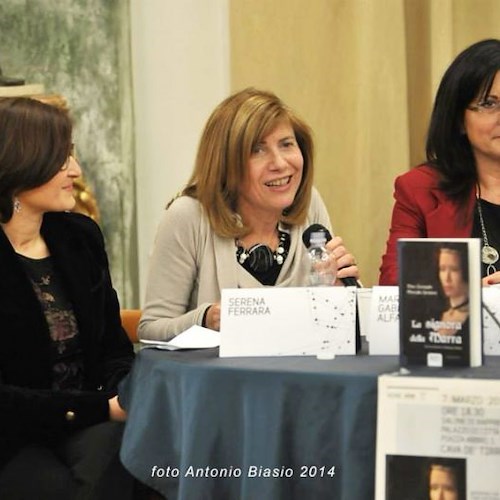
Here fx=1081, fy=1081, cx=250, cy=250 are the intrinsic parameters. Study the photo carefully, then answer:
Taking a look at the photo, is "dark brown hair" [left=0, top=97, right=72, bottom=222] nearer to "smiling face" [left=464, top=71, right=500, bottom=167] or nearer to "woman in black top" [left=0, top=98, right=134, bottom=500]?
"woman in black top" [left=0, top=98, right=134, bottom=500]

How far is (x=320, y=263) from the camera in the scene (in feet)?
8.14

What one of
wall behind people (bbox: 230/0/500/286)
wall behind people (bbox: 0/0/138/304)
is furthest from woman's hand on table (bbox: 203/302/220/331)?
wall behind people (bbox: 0/0/138/304)

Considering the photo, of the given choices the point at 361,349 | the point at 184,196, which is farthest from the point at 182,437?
the point at 184,196

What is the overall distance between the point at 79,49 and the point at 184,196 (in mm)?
1473

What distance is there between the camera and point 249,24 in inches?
163

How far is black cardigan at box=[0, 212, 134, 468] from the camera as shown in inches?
98.8

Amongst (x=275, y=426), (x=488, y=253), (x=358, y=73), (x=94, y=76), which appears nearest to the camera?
(x=275, y=426)

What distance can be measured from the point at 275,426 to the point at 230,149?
1051 mm

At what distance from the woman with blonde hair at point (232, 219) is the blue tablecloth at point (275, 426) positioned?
2.21 ft

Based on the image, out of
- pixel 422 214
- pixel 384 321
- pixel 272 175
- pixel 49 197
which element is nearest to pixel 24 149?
pixel 49 197

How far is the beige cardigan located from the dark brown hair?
1.18 feet

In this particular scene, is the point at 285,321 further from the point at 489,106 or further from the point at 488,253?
the point at 489,106

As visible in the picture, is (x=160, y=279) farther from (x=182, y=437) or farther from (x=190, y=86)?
(x=190, y=86)

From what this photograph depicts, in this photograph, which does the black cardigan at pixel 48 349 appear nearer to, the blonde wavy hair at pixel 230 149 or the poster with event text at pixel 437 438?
the blonde wavy hair at pixel 230 149
